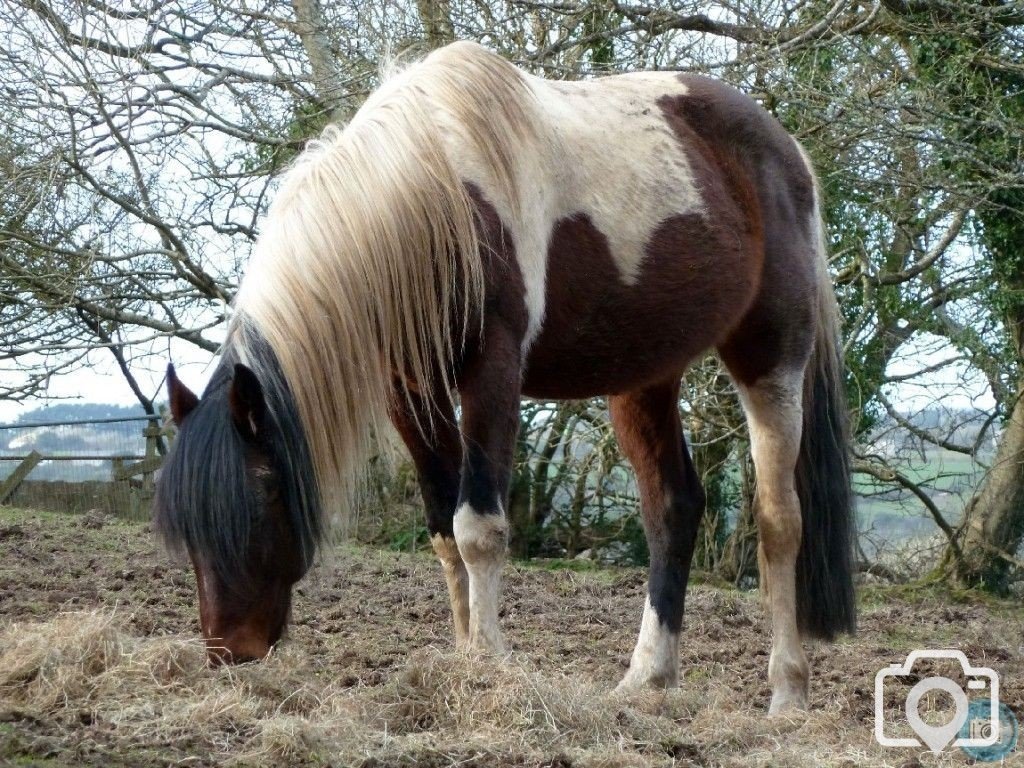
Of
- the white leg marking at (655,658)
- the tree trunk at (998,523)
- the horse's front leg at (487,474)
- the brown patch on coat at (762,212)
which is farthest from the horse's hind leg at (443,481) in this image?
the tree trunk at (998,523)

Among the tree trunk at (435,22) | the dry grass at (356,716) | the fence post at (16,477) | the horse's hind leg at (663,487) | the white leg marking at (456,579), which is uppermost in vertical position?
the tree trunk at (435,22)

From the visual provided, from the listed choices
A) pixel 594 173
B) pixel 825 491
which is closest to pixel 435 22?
pixel 594 173

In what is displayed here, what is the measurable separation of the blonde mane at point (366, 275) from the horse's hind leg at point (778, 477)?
1.42 metres

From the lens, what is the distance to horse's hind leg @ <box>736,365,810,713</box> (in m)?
4.32

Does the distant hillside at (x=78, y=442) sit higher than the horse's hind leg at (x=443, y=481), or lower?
higher

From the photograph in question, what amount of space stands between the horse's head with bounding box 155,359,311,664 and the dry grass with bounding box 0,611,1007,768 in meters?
0.12

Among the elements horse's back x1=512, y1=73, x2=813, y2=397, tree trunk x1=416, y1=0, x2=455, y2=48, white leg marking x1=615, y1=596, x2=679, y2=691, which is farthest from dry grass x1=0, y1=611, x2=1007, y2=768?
tree trunk x1=416, y1=0, x2=455, y2=48

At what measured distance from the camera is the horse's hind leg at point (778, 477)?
4.32m

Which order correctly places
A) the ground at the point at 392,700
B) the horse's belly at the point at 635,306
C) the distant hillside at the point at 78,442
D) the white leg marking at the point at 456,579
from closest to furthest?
1. the ground at the point at 392,700
2. the horse's belly at the point at 635,306
3. the white leg marking at the point at 456,579
4. the distant hillside at the point at 78,442

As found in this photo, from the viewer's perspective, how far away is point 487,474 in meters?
3.37

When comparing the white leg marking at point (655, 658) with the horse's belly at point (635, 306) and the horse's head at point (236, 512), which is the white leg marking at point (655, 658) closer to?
the horse's belly at point (635, 306)

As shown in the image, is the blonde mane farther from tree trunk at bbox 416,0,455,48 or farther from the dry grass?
tree trunk at bbox 416,0,455,48

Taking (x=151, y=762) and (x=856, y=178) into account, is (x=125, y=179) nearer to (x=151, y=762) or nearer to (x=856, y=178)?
(x=856, y=178)

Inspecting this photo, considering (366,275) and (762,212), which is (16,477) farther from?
(366,275)
